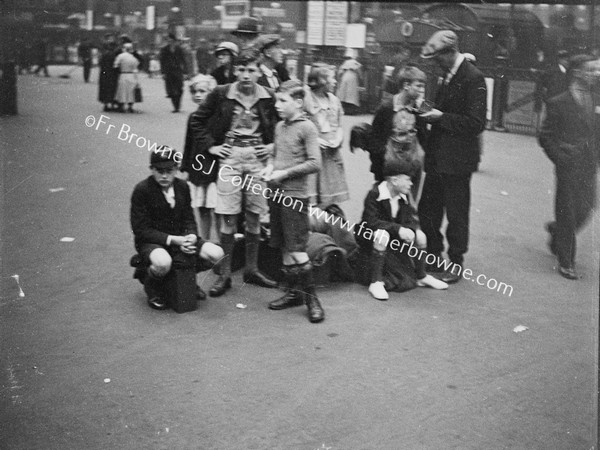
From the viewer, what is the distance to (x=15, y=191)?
317 inches

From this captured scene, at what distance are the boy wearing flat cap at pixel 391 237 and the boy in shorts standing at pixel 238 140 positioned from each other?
3.02ft

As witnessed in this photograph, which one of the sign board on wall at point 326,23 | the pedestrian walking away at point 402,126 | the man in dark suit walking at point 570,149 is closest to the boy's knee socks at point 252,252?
the pedestrian walking away at point 402,126

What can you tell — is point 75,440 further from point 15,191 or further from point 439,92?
point 15,191

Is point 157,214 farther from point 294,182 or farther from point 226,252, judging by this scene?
point 294,182

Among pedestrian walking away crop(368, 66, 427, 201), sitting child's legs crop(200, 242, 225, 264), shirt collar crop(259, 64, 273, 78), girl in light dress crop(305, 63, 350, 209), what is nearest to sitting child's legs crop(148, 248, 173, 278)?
sitting child's legs crop(200, 242, 225, 264)

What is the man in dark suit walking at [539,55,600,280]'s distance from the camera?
621 centimetres

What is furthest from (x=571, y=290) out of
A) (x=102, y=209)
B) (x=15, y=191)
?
(x=15, y=191)

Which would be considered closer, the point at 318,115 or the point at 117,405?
the point at 117,405

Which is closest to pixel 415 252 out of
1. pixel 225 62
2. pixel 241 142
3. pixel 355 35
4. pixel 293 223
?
pixel 293 223

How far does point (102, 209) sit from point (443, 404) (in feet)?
16.4

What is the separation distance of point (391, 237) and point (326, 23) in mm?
4607

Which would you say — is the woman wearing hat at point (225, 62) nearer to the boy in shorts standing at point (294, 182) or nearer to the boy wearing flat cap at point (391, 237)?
the boy in shorts standing at point (294, 182)

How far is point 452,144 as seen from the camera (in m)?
5.94

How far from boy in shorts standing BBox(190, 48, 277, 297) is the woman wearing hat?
1.86 ft
